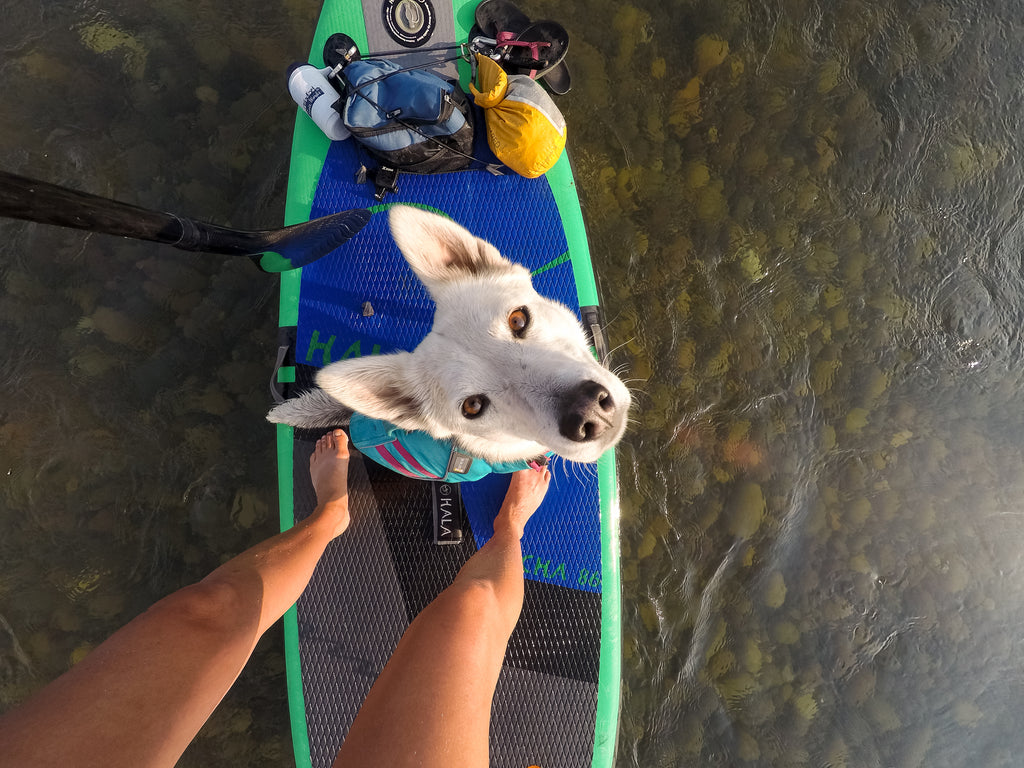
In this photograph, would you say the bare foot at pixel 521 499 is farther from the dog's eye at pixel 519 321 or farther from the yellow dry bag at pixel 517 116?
the yellow dry bag at pixel 517 116

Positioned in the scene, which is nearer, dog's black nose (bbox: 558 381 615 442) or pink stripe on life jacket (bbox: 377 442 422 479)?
dog's black nose (bbox: 558 381 615 442)

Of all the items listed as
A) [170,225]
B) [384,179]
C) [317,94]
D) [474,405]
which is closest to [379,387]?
[474,405]

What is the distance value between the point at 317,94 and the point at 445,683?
227 centimetres

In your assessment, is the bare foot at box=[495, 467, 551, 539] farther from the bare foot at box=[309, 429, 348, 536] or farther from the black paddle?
the black paddle

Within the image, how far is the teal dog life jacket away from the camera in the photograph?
6.14ft

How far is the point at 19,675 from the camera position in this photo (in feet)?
8.50

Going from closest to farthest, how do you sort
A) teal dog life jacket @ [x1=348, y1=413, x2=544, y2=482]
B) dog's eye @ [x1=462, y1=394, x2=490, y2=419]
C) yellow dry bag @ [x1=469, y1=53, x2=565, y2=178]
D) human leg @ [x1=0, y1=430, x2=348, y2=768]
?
1. human leg @ [x1=0, y1=430, x2=348, y2=768]
2. dog's eye @ [x1=462, y1=394, x2=490, y2=419]
3. teal dog life jacket @ [x1=348, y1=413, x2=544, y2=482]
4. yellow dry bag @ [x1=469, y1=53, x2=565, y2=178]

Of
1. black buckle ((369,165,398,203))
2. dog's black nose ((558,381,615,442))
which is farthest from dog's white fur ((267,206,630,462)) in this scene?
black buckle ((369,165,398,203))

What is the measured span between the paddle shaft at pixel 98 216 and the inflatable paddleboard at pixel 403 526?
70cm

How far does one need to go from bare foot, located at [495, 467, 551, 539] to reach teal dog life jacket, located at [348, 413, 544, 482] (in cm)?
16

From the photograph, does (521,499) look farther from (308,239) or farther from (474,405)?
(308,239)

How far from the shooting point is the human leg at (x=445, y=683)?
4.69 feet

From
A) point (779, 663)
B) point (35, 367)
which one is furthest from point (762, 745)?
point (35, 367)

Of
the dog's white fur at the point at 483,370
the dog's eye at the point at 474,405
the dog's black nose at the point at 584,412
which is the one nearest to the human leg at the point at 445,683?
the dog's white fur at the point at 483,370
